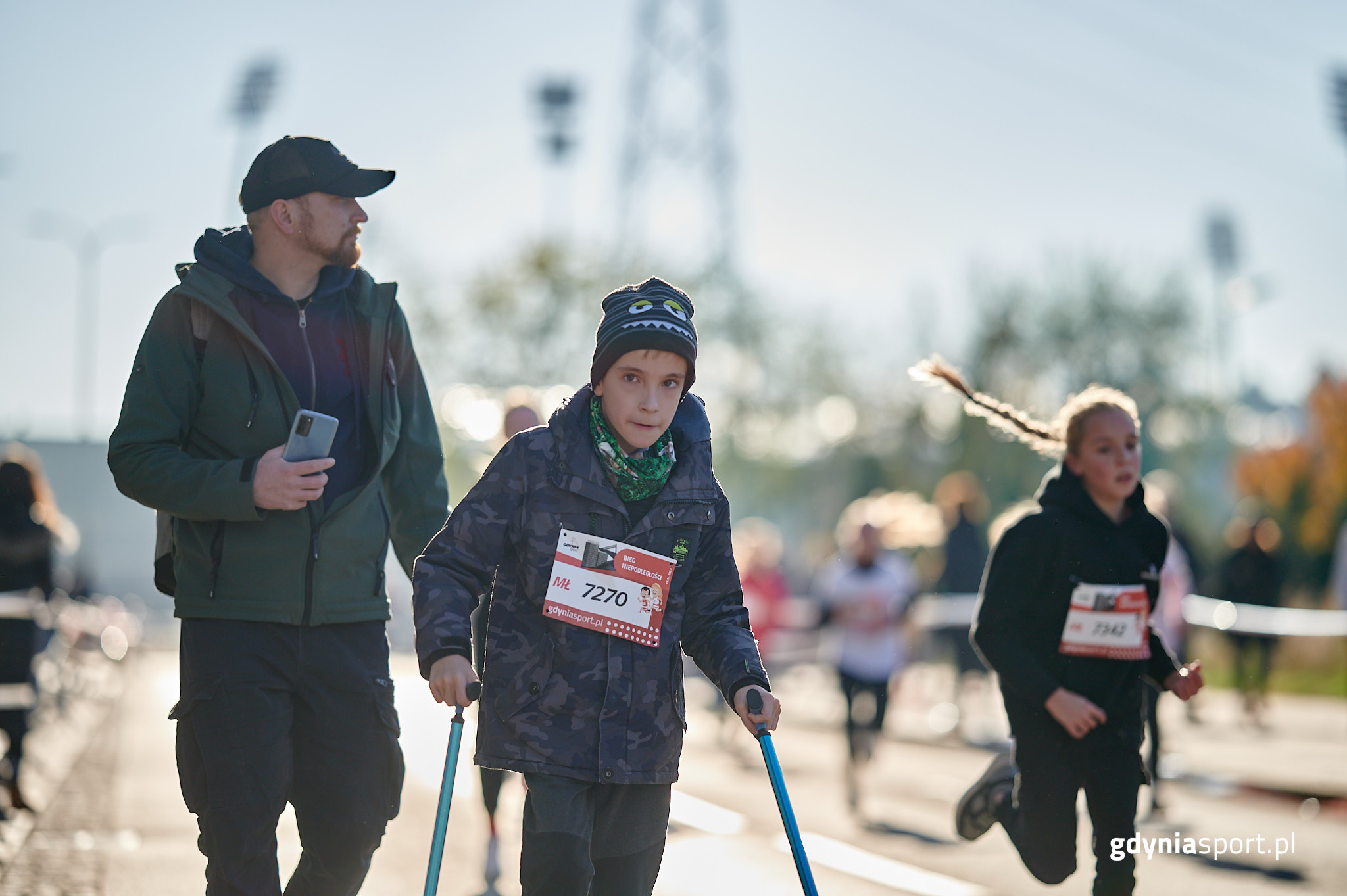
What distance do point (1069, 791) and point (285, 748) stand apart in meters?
2.67

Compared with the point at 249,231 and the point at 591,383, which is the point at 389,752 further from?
the point at 249,231

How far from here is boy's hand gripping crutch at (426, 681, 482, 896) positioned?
3.41 metres

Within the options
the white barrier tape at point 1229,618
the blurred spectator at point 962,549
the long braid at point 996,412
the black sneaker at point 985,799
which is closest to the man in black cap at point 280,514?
the long braid at point 996,412

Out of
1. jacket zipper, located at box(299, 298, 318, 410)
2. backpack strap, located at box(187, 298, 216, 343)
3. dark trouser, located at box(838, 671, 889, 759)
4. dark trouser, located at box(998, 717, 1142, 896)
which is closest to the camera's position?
backpack strap, located at box(187, 298, 216, 343)

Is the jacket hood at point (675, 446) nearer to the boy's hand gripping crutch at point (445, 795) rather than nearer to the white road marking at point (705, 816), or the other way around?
the boy's hand gripping crutch at point (445, 795)

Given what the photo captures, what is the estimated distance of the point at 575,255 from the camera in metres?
37.0

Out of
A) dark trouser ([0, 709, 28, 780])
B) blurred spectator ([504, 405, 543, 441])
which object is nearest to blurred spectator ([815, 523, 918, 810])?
blurred spectator ([504, 405, 543, 441])

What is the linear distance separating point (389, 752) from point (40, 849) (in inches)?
162

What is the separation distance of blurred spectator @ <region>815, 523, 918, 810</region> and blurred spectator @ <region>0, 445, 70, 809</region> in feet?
16.4

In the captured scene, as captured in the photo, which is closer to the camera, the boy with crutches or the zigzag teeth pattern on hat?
the boy with crutches

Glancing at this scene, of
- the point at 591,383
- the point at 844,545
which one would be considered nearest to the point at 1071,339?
the point at 844,545

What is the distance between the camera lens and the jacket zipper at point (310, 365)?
3.96 m

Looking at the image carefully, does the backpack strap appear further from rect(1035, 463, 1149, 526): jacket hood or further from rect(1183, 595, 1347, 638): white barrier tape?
rect(1183, 595, 1347, 638): white barrier tape

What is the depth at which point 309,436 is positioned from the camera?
12.2 ft
